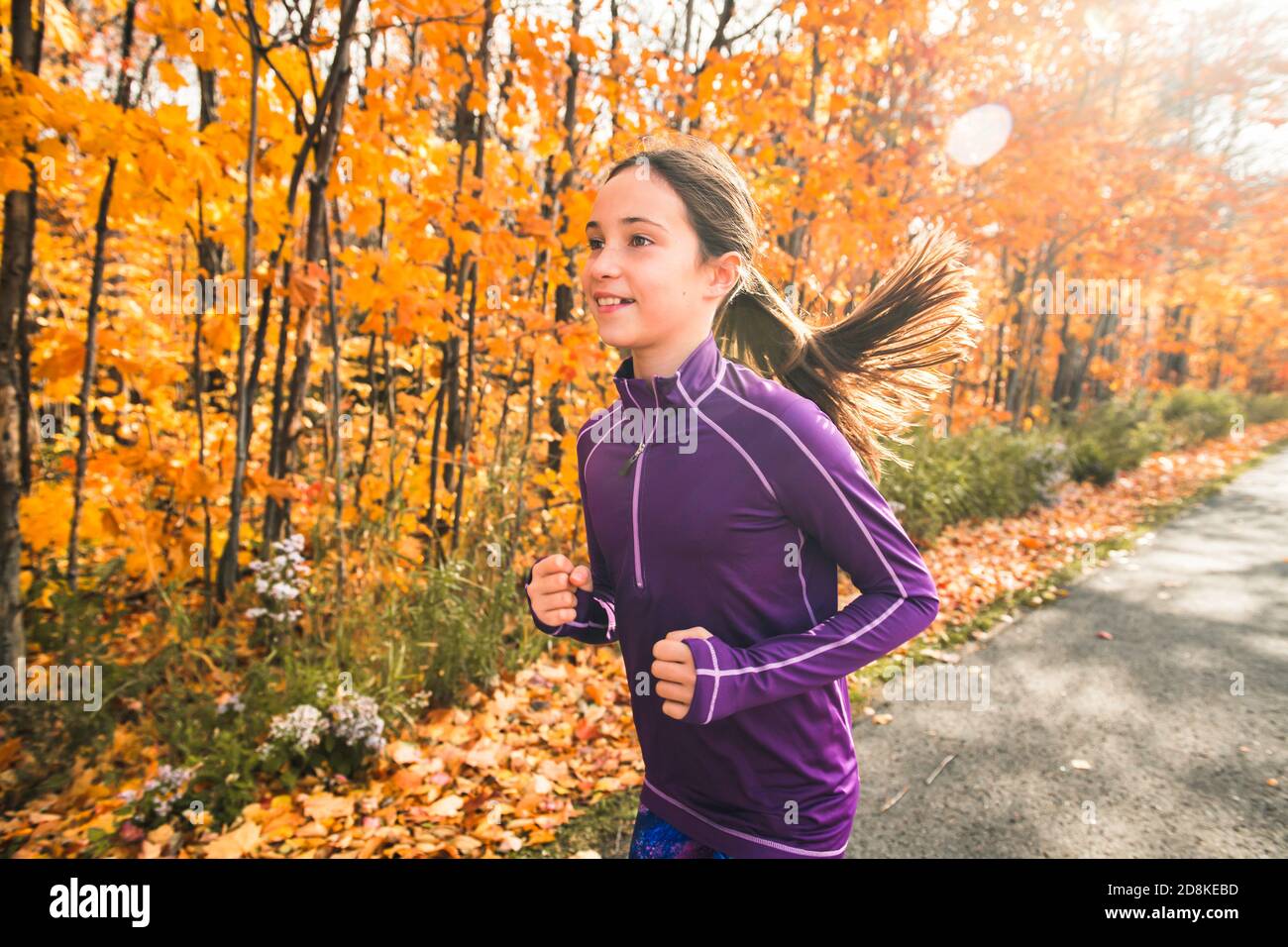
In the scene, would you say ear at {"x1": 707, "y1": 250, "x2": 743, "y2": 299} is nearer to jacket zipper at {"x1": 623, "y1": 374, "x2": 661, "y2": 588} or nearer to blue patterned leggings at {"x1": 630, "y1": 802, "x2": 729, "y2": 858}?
jacket zipper at {"x1": 623, "y1": 374, "x2": 661, "y2": 588}

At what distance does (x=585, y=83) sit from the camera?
18.3 ft

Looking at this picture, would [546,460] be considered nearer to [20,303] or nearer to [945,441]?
[20,303]

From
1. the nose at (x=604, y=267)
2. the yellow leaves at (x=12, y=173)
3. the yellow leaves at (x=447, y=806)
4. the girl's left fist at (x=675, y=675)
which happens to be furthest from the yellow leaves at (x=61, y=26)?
the girl's left fist at (x=675, y=675)

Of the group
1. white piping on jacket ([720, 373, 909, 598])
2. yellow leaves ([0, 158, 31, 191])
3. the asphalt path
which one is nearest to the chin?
white piping on jacket ([720, 373, 909, 598])

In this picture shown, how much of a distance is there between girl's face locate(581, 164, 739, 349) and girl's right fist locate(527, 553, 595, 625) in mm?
408

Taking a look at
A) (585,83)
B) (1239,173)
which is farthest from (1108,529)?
(1239,173)

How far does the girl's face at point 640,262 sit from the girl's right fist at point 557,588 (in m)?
0.41

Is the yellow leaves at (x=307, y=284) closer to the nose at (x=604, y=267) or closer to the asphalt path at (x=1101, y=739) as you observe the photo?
the nose at (x=604, y=267)

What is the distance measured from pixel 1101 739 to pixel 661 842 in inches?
130

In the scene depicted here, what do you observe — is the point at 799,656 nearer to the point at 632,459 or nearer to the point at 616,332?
the point at 632,459

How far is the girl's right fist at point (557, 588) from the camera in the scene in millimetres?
1248

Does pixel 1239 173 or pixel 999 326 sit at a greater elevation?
pixel 1239 173

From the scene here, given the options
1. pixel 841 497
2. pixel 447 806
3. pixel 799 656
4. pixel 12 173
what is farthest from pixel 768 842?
pixel 12 173
